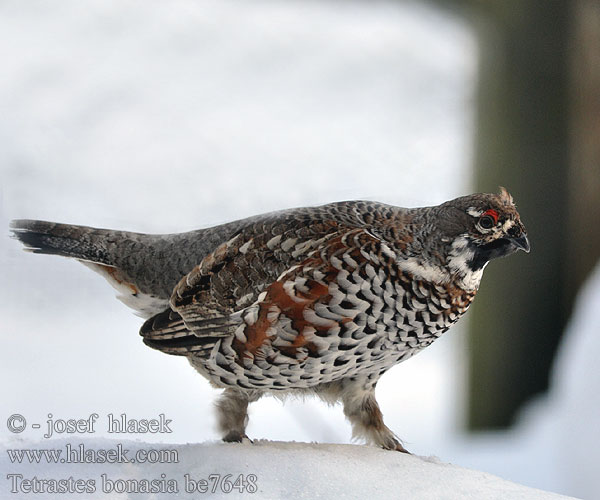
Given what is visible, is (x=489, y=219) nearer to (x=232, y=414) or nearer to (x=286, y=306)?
(x=286, y=306)

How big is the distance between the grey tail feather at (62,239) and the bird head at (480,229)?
67 cm

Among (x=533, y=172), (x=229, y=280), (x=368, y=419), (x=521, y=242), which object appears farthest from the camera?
(x=533, y=172)

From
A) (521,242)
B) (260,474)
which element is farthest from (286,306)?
(521,242)

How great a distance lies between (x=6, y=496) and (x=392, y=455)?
70 cm

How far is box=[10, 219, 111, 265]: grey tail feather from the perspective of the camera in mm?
1315

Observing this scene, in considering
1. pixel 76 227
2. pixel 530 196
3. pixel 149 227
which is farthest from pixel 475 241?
pixel 530 196

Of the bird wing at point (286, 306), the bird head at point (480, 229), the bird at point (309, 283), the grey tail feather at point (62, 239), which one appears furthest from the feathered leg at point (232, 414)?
the bird head at point (480, 229)

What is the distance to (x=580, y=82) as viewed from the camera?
2326mm

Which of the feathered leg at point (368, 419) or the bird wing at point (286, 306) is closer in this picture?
the bird wing at point (286, 306)

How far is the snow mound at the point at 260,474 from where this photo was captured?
3.92 feet

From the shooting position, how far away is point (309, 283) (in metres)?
1.27

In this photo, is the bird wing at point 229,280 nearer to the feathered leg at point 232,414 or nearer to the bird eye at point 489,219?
the feathered leg at point 232,414

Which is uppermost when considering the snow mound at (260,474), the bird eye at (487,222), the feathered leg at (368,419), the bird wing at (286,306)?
A: the bird eye at (487,222)

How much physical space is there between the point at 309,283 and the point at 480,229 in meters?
0.31
